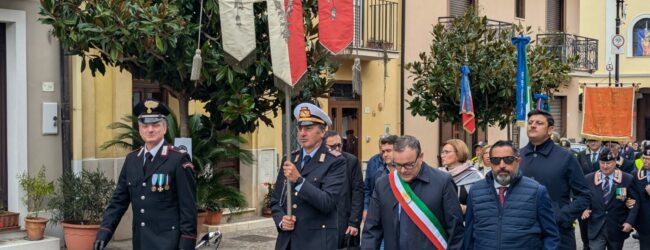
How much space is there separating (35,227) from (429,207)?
23.4 feet

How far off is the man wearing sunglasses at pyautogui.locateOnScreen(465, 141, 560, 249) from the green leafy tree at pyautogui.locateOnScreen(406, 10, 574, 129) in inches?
392

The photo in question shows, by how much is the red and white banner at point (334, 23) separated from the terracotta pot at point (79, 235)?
4.77 m

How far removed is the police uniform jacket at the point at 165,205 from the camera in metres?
7.25

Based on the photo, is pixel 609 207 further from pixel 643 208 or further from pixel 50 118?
pixel 50 118

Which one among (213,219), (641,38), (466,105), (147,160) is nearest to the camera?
(147,160)

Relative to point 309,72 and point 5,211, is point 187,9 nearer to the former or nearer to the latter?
point 309,72

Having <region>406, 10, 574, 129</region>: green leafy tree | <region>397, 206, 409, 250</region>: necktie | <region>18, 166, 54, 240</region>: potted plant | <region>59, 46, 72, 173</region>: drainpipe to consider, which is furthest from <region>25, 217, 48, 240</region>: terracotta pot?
<region>406, 10, 574, 129</region>: green leafy tree

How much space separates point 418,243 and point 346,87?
13.9 meters

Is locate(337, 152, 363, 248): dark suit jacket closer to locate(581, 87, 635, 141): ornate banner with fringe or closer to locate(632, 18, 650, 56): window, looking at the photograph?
locate(581, 87, 635, 141): ornate banner with fringe

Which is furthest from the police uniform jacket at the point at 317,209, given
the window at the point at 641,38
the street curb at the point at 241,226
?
the window at the point at 641,38

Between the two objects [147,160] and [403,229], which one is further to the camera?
[147,160]

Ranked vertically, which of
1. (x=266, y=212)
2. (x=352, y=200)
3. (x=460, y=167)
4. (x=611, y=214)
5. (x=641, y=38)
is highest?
(x=641, y=38)

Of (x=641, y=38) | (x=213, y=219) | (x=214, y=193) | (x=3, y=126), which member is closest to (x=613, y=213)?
(x=214, y=193)

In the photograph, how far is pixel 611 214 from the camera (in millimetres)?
11344
